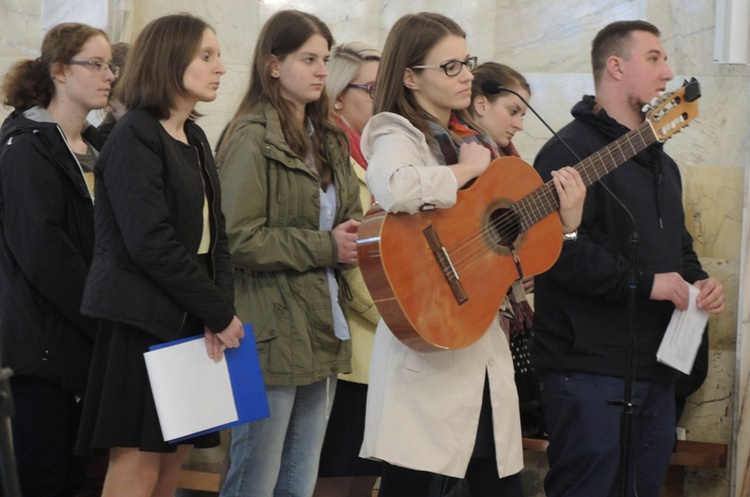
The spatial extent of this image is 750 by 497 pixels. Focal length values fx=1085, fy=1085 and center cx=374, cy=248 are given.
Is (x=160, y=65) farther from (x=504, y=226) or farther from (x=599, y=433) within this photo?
(x=599, y=433)

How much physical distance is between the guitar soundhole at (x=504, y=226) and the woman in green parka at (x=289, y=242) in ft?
1.90

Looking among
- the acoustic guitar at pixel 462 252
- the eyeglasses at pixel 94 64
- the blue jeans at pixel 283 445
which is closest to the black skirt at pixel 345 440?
the blue jeans at pixel 283 445

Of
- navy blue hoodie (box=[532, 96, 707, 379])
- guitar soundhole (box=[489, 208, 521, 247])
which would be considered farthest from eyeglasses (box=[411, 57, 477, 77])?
navy blue hoodie (box=[532, 96, 707, 379])

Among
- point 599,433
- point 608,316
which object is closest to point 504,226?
point 608,316

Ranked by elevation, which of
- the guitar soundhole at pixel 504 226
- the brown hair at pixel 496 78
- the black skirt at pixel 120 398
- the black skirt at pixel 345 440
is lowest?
the black skirt at pixel 345 440

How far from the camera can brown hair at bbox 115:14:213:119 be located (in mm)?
3225

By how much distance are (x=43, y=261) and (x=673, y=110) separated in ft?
7.13

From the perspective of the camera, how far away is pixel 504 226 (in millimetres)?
3215

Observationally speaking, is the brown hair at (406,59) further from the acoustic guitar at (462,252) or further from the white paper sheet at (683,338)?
the white paper sheet at (683,338)

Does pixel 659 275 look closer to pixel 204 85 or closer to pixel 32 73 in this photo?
pixel 204 85

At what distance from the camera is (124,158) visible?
10.1 ft

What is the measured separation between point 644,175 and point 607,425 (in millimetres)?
883

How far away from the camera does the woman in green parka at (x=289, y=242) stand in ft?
11.5

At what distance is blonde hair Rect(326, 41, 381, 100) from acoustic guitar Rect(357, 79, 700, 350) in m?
1.24
